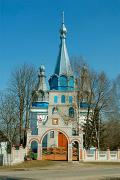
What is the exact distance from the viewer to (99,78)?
41625 millimetres

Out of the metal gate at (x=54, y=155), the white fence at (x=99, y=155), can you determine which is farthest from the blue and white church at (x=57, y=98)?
the white fence at (x=99, y=155)

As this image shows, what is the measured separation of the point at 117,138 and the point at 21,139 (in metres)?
11.6

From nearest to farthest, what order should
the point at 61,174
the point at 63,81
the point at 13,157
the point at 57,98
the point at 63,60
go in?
the point at 61,174
the point at 13,157
the point at 57,98
the point at 63,81
the point at 63,60

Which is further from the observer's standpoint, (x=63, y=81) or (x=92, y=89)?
(x=63, y=81)

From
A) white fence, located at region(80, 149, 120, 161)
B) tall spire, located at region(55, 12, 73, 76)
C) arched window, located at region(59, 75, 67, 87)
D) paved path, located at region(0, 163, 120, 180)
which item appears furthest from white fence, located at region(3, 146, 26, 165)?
tall spire, located at region(55, 12, 73, 76)

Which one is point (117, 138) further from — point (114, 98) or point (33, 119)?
point (33, 119)

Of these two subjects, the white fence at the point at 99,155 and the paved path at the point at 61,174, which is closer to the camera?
the paved path at the point at 61,174

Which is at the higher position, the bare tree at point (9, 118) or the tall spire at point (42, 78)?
the tall spire at point (42, 78)

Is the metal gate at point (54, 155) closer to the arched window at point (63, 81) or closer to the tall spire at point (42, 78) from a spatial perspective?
the arched window at point (63, 81)


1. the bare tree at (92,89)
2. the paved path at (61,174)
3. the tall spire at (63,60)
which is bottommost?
the paved path at (61,174)

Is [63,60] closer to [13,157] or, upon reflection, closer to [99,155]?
[99,155]

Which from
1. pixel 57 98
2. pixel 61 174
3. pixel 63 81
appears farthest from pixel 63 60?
pixel 61 174

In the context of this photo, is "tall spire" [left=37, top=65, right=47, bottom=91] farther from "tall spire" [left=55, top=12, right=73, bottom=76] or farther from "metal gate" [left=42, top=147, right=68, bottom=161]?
"metal gate" [left=42, top=147, right=68, bottom=161]

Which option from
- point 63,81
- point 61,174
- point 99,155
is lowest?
point 61,174
